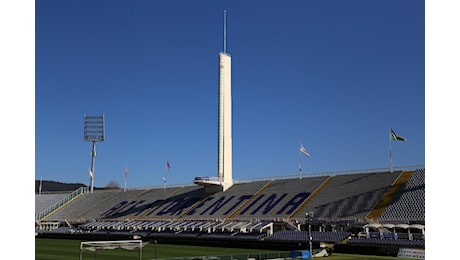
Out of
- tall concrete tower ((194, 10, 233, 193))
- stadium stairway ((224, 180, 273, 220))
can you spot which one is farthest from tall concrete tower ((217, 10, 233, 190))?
stadium stairway ((224, 180, 273, 220))

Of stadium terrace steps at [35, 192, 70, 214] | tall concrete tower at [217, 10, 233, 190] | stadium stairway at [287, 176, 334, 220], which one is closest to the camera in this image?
stadium stairway at [287, 176, 334, 220]

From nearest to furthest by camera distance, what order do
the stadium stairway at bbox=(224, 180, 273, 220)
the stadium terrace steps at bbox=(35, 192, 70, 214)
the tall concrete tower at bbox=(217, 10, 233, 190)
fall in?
the stadium stairway at bbox=(224, 180, 273, 220)
the tall concrete tower at bbox=(217, 10, 233, 190)
the stadium terrace steps at bbox=(35, 192, 70, 214)

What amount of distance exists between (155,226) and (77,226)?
23.2m

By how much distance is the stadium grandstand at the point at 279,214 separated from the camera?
48.6 meters

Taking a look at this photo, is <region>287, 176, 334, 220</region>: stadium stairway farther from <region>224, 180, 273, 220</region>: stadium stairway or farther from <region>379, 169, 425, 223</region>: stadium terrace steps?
<region>379, 169, 425, 223</region>: stadium terrace steps

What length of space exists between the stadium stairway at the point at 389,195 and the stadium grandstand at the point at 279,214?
0.36 feet

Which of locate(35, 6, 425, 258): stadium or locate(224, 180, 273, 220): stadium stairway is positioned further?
locate(224, 180, 273, 220): stadium stairway

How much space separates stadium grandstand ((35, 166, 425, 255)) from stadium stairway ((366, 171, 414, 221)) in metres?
0.11

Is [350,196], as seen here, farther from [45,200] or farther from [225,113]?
[45,200]

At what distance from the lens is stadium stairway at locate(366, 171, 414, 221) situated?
174ft

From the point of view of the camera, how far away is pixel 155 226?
69438mm

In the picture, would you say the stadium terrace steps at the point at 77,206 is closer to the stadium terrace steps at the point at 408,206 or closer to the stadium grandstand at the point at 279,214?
the stadium grandstand at the point at 279,214
